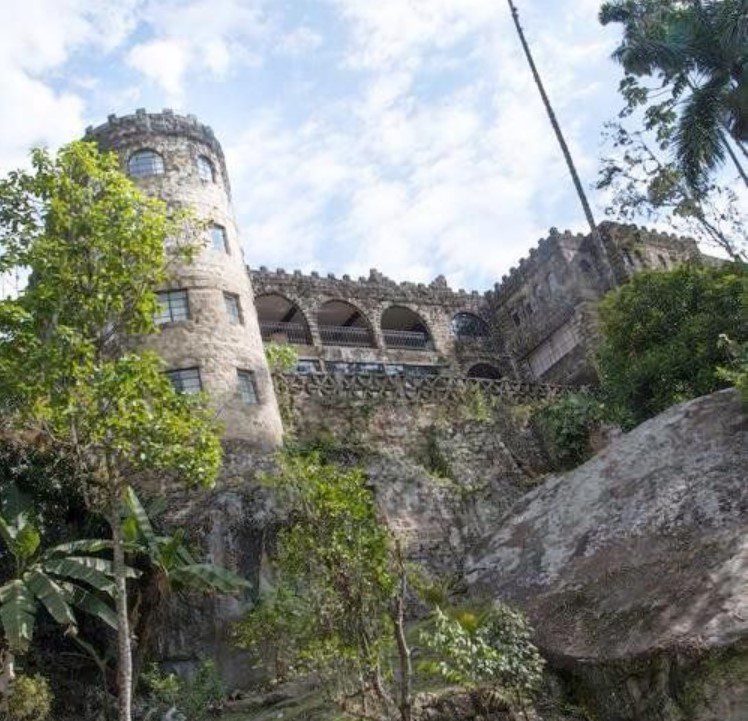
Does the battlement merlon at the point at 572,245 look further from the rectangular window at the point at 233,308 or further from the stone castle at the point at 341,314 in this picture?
the rectangular window at the point at 233,308

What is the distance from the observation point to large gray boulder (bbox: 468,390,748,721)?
10.7 metres

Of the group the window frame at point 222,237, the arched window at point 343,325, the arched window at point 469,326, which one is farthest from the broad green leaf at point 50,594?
the arched window at point 469,326

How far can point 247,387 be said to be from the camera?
23.2 metres

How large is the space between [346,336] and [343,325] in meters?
2.16

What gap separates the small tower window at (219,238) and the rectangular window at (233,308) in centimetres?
172

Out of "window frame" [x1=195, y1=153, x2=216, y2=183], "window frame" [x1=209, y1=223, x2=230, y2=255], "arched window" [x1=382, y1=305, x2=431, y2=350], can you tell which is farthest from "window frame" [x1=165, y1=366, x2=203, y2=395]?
"arched window" [x1=382, y1=305, x2=431, y2=350]

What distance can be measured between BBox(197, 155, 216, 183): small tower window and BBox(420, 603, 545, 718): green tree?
18.6 meters

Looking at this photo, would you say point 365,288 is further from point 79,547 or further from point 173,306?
point 79,547

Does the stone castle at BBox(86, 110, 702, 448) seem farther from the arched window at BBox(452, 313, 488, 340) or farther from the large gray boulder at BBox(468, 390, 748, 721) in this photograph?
the large gray boulder at BBox(468, 390, 748, 721)

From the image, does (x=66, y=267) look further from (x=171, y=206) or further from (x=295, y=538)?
(x=171, y=206)

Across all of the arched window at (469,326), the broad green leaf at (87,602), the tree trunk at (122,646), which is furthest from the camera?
the arched window at (469,326)

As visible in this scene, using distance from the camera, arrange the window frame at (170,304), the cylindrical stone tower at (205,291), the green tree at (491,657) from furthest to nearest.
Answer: the window frame at (170,304), the cylindrical stone tower at (205,291), the green tree at (491,657)

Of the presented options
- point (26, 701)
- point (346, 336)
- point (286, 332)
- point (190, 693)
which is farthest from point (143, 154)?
point (26, 701)

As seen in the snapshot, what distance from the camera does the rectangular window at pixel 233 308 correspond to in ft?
79.0
